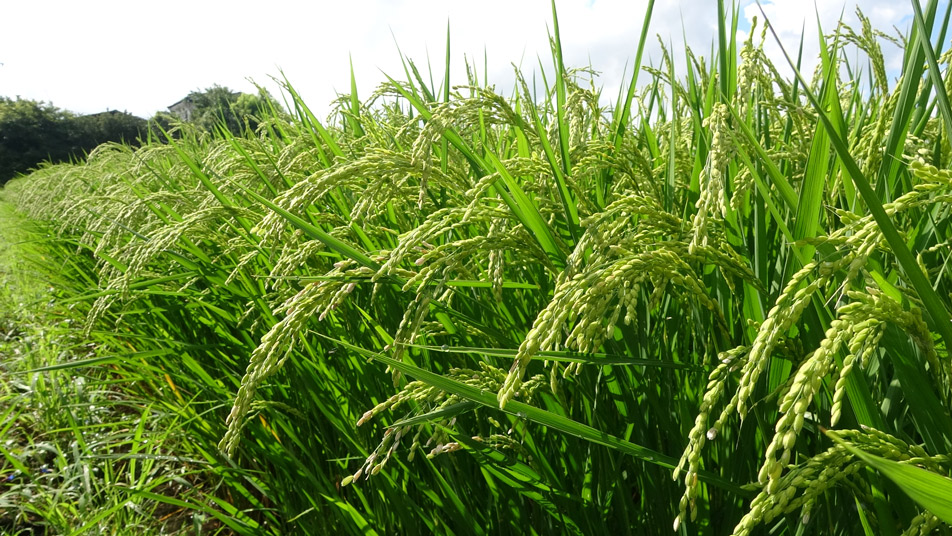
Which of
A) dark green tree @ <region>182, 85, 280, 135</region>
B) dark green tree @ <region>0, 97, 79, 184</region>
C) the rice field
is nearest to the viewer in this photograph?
the rice field

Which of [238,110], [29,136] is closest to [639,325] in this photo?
[238,110]

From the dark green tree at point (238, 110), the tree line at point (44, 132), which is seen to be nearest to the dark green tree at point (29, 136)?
the tree line at point (44, 132)

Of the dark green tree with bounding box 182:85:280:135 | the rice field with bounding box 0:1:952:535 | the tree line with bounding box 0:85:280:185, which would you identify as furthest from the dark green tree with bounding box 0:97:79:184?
the rice field with bounding box 0:1:952:535

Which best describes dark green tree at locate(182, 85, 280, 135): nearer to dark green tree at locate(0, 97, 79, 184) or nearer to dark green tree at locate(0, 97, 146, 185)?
dark green tree at locate(0, 97, 146, 185)

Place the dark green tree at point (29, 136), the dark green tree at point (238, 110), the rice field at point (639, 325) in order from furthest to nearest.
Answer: the dark green tree at point (29, 136), the dark green tree at point (238, 110), the rice field at point (639, 325)

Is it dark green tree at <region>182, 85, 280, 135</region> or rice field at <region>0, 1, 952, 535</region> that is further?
dark green tree at <region>182, 85, 280, 135</region>

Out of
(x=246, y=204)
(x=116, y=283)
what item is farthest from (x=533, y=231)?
(x=246, y=204)

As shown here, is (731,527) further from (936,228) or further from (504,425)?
(936,228)

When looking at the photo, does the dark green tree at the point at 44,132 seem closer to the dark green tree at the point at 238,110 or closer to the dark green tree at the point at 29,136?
the dark green tree at the point at 29,136

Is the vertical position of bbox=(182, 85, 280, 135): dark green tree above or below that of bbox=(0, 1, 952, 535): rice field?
above

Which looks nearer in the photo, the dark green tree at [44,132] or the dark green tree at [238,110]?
the dark green tree at [238,110]

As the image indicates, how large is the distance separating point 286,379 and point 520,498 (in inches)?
44.3

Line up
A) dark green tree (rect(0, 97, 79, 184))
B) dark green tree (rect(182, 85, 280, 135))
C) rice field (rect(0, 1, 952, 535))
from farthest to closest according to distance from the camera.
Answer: dark green tree (rect(0, 97, 79, 184)) < dark green tree (rect(182, 85, 280, 135)) < rice field (rect(0, 1, 952, 535))

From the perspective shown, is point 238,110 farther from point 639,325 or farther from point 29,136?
point 29,136
